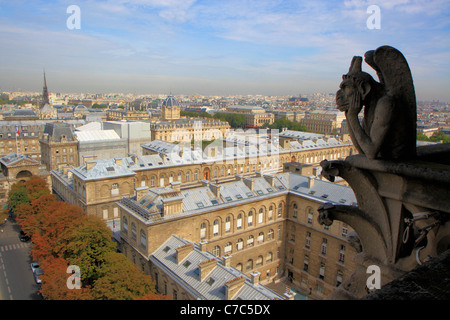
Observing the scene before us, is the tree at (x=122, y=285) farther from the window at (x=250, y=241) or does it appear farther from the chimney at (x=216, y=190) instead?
the window at (x=250, y=241)

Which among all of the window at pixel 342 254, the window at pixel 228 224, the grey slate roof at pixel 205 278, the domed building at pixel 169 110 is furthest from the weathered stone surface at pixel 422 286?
the domed building at pixel 169 110

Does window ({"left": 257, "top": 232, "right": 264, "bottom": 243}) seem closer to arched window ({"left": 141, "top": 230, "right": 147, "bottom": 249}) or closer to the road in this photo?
arched window ({"left": 141, "top": 230, "right": 147, "bottom": 249})

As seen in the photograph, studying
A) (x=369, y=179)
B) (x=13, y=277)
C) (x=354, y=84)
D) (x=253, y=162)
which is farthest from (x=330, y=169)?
(x=253, y=162)

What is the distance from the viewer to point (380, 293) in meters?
3.64

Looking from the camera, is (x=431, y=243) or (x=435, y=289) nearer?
(x=435, y=289)

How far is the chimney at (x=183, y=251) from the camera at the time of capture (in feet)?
92.0

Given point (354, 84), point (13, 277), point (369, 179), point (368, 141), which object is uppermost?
point (354, 84)

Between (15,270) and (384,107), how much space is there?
159ft

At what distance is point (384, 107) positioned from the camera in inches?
197

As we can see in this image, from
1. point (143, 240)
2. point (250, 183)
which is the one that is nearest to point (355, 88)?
point (143, 240)

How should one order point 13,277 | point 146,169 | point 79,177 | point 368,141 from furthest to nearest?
1. point 146,169
2. point 79,177
3. point 13,277
4. point 368,141
